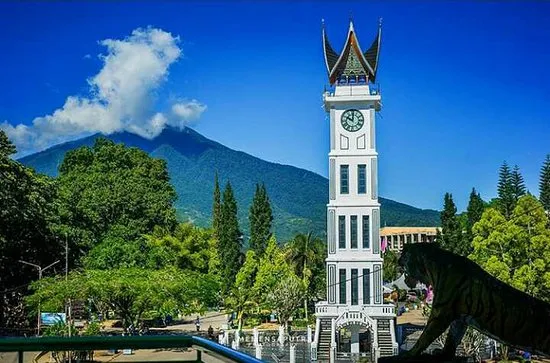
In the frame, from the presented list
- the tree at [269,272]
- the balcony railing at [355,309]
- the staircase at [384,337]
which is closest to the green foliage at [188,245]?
the tree at [269,272]

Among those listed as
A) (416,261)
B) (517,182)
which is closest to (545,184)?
(517,182)

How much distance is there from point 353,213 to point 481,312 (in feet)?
73.3

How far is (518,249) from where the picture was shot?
874 inches

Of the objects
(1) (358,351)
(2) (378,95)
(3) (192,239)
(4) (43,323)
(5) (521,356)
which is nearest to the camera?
(5) (521,356)

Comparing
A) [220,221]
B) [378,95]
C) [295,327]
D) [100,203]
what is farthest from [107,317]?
[378,95]

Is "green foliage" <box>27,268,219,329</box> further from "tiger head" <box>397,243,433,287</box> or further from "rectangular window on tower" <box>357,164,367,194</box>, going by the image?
"tiger head" <box>397,243,433,287</box>

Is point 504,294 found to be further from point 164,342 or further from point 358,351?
point 358,351

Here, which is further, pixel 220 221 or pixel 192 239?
pixel 220 221

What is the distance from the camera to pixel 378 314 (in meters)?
23.9

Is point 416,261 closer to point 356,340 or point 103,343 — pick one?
point 103,343

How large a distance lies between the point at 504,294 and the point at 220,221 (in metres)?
38.8

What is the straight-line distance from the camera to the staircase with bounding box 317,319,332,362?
72.5 feet

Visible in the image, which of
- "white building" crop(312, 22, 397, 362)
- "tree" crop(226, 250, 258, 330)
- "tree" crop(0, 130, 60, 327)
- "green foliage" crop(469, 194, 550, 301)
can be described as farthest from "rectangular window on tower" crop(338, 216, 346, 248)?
"tree" crop(0, 130, 60, 327)

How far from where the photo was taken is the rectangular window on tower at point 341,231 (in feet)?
82.8
